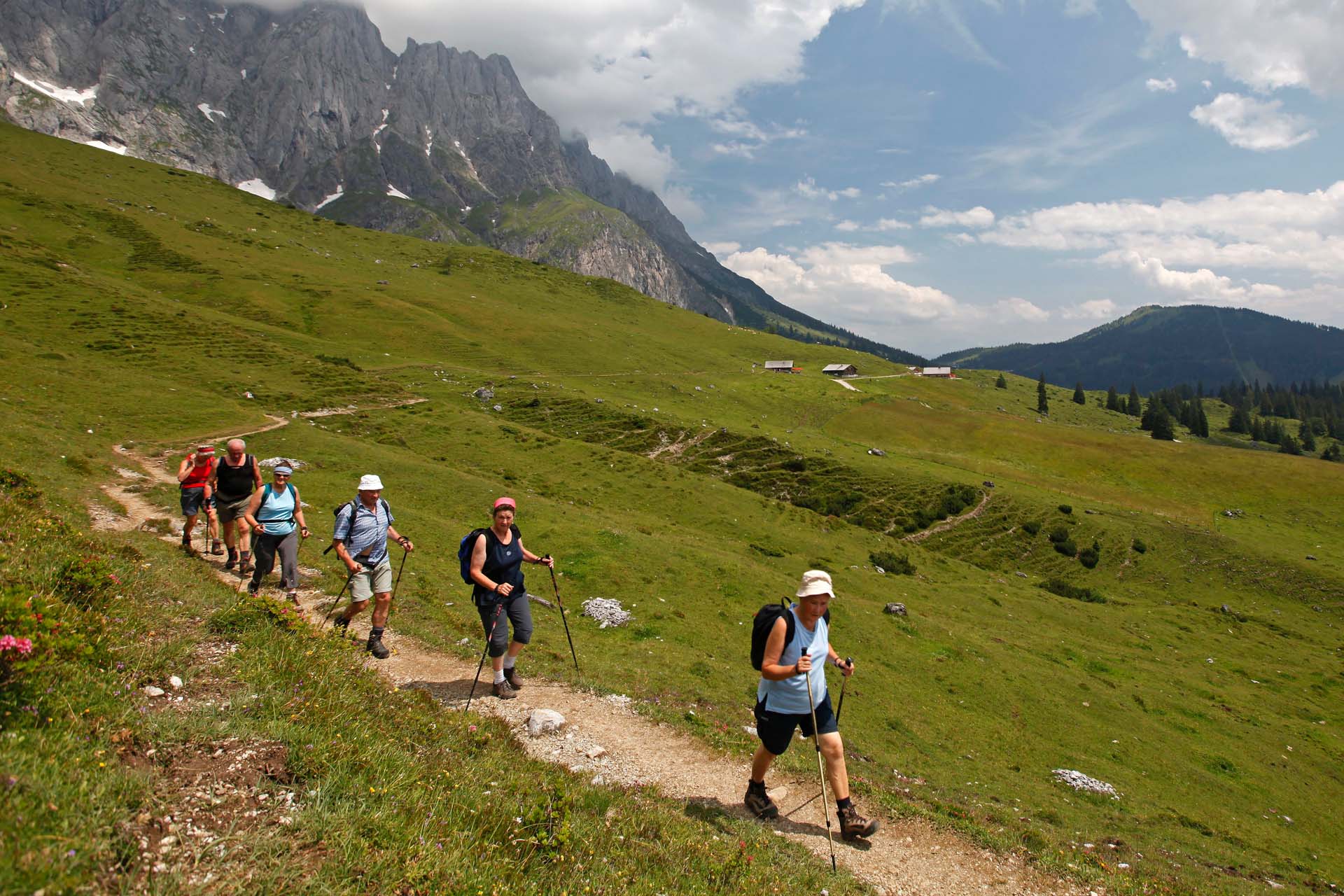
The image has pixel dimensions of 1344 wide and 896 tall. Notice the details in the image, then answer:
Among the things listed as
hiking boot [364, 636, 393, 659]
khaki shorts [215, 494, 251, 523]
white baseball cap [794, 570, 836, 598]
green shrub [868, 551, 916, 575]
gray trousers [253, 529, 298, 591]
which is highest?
white baseball cap [794, 570, 836, 598]

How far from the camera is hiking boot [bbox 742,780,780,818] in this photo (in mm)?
9461

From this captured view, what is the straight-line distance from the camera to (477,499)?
32969 mm

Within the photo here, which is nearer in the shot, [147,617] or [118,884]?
[118,884]

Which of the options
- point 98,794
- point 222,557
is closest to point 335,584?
point 222,557

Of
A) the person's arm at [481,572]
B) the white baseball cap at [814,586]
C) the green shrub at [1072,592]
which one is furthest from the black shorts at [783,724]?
the green shrub at [1072,592]

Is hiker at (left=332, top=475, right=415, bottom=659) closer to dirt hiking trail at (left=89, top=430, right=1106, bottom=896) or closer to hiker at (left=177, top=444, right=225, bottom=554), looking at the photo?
dirt hiking trail at (left=89, top=430, right=1106, bottom=896)

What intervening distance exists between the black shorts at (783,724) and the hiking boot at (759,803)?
875mm

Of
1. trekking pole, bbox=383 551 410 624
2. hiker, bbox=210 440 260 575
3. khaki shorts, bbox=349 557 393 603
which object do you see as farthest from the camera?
hiker, bbox=210 440 260 575

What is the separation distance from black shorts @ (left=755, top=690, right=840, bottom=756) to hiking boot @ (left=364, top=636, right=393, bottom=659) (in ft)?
28.0

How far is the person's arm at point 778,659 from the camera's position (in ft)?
27.6

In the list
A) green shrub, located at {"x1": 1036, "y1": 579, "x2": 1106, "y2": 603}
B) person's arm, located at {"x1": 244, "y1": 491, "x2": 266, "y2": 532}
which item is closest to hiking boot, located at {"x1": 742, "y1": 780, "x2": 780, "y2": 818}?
person's arm, located at {"x1": 244, "y1": 491, "x2": 266, "y2": 532}

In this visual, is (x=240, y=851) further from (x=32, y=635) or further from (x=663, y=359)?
(x=663, y=359)

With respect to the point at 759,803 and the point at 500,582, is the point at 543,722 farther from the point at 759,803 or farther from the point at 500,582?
the point at 759,803

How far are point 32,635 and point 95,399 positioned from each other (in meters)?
44.2
